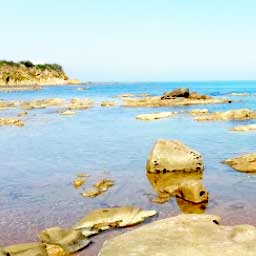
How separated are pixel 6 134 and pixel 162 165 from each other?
22.8 m

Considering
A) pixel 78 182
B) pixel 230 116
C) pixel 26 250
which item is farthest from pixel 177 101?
pixel 26 250

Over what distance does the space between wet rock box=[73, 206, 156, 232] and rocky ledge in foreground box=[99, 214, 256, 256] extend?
3874 mm

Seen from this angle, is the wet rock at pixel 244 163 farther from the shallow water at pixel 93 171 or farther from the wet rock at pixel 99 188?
the wet rock at pixel 99 188

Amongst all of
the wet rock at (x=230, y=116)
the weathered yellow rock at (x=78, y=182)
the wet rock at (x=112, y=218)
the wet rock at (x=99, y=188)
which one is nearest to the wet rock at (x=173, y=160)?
the wet rock at (x=99, y=188)

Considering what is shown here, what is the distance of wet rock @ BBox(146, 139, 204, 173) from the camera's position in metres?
23.8

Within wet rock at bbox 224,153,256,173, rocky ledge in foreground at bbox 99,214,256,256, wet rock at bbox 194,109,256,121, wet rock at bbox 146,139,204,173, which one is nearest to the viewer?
rocky ledge in foreground at bbox 99,214,256,256

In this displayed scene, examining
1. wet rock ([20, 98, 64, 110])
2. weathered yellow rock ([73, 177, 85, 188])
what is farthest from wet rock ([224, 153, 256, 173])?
wet rock ([20, 98, 64, 110])

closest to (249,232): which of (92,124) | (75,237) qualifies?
(75,237)

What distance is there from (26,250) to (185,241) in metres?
5.01

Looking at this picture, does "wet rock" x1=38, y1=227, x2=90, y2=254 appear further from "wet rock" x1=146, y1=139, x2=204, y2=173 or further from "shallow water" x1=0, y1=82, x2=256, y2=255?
"wet rock" x1=146, y1=139, x2=204, y2=173

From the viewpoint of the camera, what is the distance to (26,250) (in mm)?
12922

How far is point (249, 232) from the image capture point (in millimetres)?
10945

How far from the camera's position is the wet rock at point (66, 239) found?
13.5 metres

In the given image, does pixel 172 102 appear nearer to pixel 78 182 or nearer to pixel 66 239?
pixel 78 182
